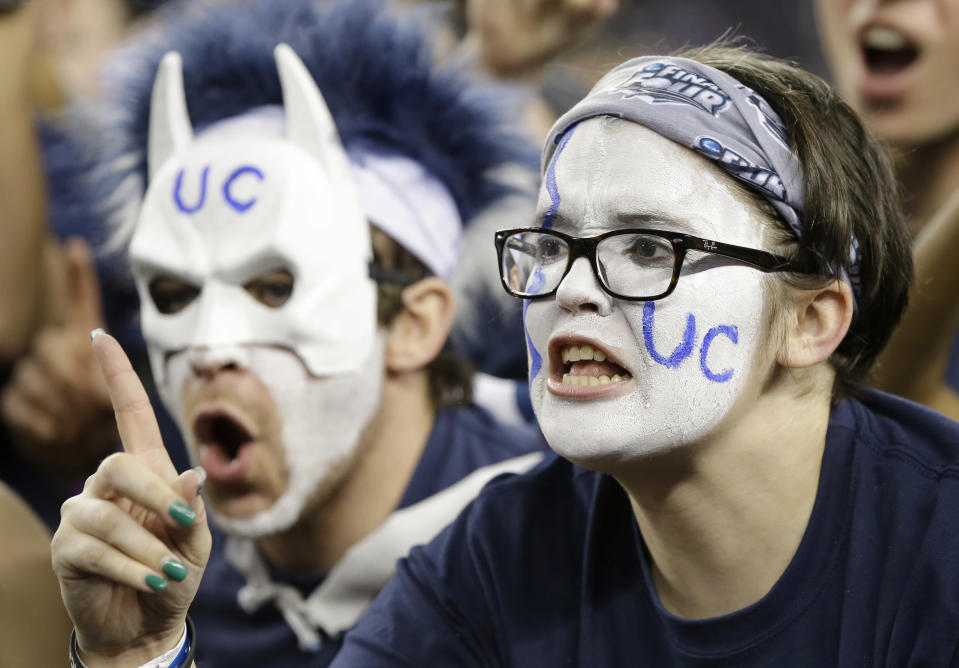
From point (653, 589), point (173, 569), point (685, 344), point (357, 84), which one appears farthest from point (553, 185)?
point (357, 84)

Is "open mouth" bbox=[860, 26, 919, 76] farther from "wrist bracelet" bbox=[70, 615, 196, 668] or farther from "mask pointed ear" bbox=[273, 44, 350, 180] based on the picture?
"wrist bracelet" bbox=[70, 615, 196, 668]

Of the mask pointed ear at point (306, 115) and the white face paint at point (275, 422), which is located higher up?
the mask pointed ear at point (306, 115)

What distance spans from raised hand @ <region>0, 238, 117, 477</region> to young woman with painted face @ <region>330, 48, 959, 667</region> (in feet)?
5.35

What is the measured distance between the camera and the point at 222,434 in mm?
2150

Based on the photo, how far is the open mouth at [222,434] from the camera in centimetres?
206

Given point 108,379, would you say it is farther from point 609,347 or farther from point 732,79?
point 732,79

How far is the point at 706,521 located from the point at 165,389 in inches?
43.4

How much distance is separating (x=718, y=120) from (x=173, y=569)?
0.78 meters

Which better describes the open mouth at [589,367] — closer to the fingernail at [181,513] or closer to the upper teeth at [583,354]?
the upper teeth at [583,354]

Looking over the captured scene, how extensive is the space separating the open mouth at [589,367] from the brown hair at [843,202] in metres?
0.23

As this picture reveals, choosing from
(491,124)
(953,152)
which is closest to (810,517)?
(491,124)

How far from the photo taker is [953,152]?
99.4 inches

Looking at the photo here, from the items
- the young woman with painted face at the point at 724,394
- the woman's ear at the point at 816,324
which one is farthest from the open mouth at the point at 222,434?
the woman's ear at the point at 816,324

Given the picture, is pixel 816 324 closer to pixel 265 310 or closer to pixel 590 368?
pixel 590 368
